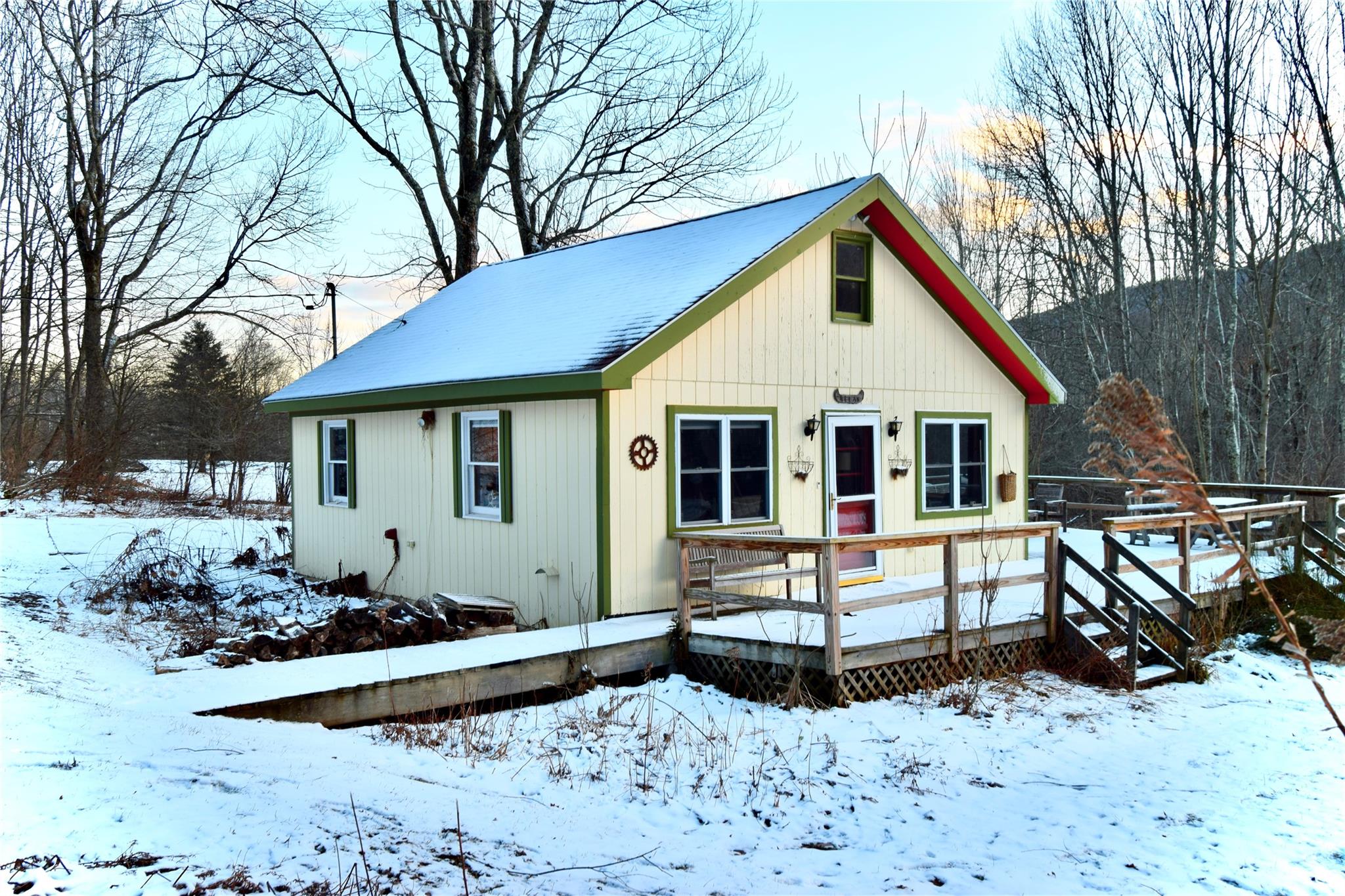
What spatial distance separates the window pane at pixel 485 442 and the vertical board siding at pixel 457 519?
0.22 meters

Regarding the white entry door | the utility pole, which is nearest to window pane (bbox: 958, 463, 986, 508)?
the white entry door

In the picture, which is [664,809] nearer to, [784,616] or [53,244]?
[784,616]

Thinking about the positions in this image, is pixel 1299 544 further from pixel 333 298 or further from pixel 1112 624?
pixel 333 298

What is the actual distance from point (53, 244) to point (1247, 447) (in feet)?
95.5

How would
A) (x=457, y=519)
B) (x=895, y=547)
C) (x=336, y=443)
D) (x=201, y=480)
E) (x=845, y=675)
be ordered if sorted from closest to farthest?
(x=845, y=675) < (x=895, y=547) < (x=457, y=519) < (x=336, y=443) < (x=201, y=480)

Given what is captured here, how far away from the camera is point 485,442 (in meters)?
11.5

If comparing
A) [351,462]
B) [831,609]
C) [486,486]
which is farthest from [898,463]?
[351,462]

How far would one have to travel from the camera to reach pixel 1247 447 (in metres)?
24.6

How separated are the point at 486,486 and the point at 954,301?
6.12 meters

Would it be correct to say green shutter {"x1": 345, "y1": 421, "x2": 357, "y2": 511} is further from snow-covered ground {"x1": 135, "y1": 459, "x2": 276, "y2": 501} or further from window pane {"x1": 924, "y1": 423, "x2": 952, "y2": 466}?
snow-covered ground {"x1": 135, "y1": 459, "x2": 276, "y2": 501}

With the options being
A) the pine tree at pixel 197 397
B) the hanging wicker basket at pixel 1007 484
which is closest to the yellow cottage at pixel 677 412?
the hanging wicker basket at pixel 1007 484

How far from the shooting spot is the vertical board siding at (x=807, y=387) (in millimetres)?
9992

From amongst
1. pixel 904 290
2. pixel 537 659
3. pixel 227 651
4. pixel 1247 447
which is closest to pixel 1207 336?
pixel 1247 447

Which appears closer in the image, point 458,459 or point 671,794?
point 671,794
